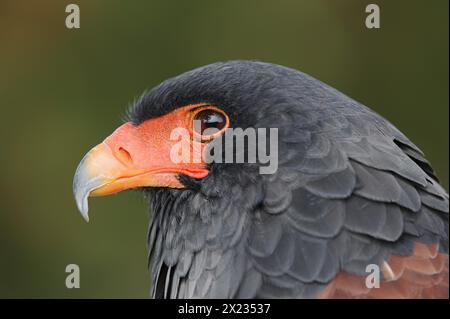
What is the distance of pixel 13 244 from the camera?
8359 millimetres

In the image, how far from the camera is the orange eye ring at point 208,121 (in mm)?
3660

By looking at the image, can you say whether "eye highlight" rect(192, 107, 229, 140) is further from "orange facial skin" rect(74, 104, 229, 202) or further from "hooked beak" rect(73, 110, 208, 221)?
"hooked beak" rect(73, 110, 208, 221)

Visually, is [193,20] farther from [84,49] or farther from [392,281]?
[392,281]

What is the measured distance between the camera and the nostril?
3742 mm

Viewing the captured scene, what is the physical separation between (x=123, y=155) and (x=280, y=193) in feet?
2.66

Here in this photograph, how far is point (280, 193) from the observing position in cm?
338

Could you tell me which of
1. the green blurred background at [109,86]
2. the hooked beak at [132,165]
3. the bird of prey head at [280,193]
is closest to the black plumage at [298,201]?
the bird of prey head at [280,193]

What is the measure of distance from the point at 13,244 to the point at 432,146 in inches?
177

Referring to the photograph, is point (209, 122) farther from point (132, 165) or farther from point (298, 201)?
point (298, 201)

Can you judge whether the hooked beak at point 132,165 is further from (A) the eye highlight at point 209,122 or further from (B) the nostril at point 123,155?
(A) the eye highlight at point 209,122

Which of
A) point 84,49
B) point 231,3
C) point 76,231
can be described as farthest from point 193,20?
point 76,231

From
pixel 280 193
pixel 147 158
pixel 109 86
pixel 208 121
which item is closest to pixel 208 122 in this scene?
pixel 208 121

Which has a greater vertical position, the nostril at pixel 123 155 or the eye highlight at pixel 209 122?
the eye highlight at pixel 209 122

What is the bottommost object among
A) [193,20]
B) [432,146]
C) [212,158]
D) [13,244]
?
[13,244]
